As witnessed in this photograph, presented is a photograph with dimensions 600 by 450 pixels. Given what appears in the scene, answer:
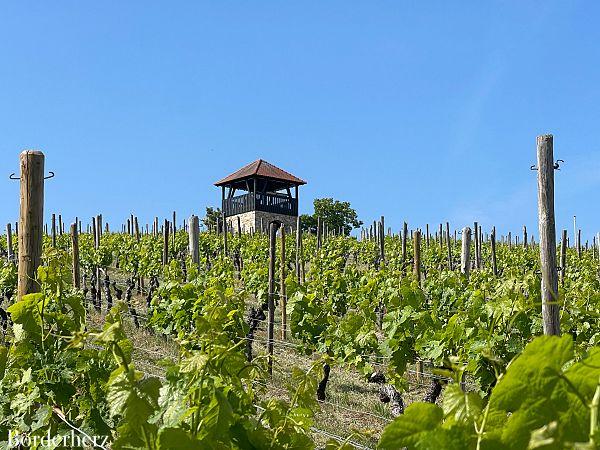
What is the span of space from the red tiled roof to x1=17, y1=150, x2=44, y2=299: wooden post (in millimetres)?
31166

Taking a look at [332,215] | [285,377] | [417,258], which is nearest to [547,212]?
[285,377]

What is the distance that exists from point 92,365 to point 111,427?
295mm

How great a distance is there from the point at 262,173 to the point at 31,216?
104ft

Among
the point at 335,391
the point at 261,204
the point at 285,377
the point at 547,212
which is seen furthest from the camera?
the point at 261,204

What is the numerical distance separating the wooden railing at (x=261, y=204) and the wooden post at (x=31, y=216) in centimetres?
3054

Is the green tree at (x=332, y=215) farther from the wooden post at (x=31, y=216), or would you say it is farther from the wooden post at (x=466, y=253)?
the wooden post at (x=31, y=216)

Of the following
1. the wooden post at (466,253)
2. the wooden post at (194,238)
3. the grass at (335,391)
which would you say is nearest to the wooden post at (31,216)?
the grass at (335,391)

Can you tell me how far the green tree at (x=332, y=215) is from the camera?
154 feet

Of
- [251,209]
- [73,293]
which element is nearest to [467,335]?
[73,293]

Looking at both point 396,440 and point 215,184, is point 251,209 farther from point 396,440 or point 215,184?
point 396,440

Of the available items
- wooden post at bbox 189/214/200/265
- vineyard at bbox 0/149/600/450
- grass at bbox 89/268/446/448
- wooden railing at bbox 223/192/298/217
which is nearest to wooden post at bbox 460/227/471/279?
vineyard at bbox 0/149/600/450

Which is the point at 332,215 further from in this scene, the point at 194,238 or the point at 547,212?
the point at 547,212

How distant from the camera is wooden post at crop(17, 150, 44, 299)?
14.8 feet

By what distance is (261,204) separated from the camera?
35.7 m
